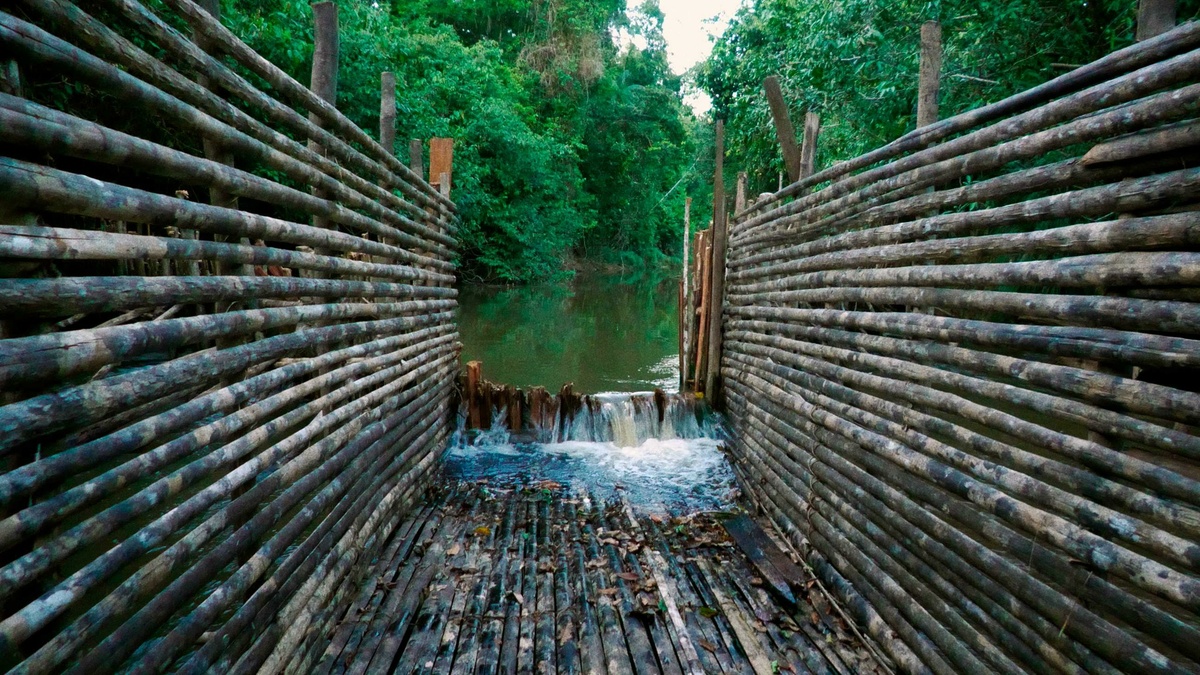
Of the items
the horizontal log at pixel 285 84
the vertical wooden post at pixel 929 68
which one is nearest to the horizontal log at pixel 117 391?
the horizontal log at pixel 285 84

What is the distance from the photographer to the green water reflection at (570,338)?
1172cm

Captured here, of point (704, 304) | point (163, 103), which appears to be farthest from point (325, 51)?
point (704, 304)

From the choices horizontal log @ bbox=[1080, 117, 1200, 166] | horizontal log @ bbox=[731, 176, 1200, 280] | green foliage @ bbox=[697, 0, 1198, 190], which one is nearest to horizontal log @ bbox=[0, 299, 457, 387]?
horizontal log @ bbox=[731, 176, 1200, 280]

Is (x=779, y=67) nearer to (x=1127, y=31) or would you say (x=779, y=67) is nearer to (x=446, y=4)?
(x=1127, y=31)

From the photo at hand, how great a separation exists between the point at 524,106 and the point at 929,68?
20.2 metres

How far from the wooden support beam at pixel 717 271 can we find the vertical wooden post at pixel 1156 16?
17.5 feet

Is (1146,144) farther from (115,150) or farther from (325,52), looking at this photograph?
(325,52)

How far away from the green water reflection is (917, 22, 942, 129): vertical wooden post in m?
7.49

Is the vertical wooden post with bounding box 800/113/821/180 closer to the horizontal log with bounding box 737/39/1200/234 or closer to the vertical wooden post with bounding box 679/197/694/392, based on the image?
the horizontal log with bounding box 737/39/1200/234

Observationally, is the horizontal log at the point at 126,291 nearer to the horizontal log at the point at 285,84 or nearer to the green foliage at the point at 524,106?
the horizontal log at the point at 285,84

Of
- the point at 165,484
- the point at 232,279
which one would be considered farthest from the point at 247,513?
the point at 232,279

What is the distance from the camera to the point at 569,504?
5363mm

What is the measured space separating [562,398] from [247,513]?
5164 mm

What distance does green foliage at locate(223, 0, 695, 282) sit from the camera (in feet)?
34.6
